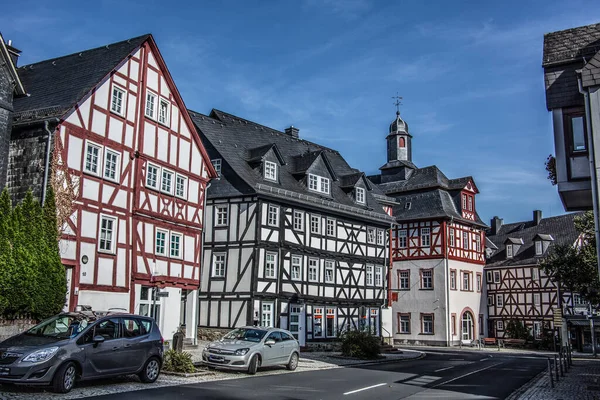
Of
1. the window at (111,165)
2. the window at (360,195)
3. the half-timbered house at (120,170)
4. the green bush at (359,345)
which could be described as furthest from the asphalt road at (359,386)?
the window at (360,195)

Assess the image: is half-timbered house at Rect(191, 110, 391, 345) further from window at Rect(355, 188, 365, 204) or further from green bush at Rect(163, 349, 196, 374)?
green bush at Rect(163, 349, 196, 374)

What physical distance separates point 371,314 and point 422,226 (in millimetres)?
12797

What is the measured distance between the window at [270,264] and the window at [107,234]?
10.7m

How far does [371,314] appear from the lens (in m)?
40.3

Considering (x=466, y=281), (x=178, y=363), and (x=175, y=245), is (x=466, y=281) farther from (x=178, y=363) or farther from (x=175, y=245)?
(x=178, y=363)

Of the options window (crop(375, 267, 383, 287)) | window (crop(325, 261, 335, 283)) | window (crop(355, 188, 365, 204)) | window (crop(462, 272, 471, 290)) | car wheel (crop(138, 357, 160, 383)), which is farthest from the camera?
window (crop(462, 272, 471, 290))

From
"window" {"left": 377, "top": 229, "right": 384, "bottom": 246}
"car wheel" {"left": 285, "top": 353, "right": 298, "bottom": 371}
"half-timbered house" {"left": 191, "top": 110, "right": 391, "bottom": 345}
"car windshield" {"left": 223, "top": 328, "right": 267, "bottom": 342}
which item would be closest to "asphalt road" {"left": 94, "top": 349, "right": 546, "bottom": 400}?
"car wheel" {"left": 285, "top": 353, "right": 298, "bottom": 371}

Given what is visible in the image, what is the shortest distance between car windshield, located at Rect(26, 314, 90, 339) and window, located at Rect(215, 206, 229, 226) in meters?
19.3

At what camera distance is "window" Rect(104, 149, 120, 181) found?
23531 millimetres

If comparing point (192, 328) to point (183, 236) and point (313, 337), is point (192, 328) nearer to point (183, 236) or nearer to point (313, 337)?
point (183, 236)

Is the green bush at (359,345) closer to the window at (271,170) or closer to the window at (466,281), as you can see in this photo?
the window at (271,170)

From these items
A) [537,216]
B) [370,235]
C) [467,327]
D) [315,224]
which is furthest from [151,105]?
[537,216]

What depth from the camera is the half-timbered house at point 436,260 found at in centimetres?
4878

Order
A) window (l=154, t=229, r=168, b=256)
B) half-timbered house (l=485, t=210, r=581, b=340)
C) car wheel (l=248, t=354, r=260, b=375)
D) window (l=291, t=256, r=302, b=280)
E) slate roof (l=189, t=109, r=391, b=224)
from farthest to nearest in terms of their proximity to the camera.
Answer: half-timbered house (l=485, t=210, r=581, b=340), window (l=291, t=256, r=302, b=280), slate roof (l=189, t=109, r=391, b=224), window (l=154, t=229, r=168, b=256), car wheel (l=248, t=354, r=260, b=375)
